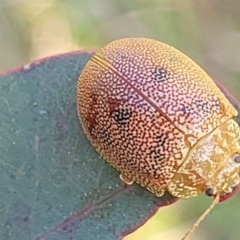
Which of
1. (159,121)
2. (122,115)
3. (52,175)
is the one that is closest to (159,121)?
(159,121)

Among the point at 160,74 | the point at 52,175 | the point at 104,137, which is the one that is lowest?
the point at 52,175

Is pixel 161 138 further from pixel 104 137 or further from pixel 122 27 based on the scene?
pixel 122 27

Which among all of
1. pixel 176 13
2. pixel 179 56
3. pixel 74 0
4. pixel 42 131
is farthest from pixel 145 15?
pixel 42 131

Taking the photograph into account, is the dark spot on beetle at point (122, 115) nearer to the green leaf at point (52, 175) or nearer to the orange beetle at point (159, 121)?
the orange beetle at point (159, 121)

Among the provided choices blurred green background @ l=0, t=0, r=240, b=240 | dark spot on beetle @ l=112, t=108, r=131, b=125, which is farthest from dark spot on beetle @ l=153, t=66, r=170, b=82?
blurred green background @ l=0, t=0, r=240, b=240

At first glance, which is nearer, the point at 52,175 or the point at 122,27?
the point at 52,175

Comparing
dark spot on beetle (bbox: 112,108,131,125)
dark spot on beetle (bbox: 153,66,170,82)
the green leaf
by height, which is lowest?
the green leaf

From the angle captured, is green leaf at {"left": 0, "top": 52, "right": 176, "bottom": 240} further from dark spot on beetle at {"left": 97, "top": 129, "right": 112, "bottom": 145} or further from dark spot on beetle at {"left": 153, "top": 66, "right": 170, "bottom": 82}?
dark spot on beetle at {"left": 153, "top": 66, "right": 170, "bottom": 82}
